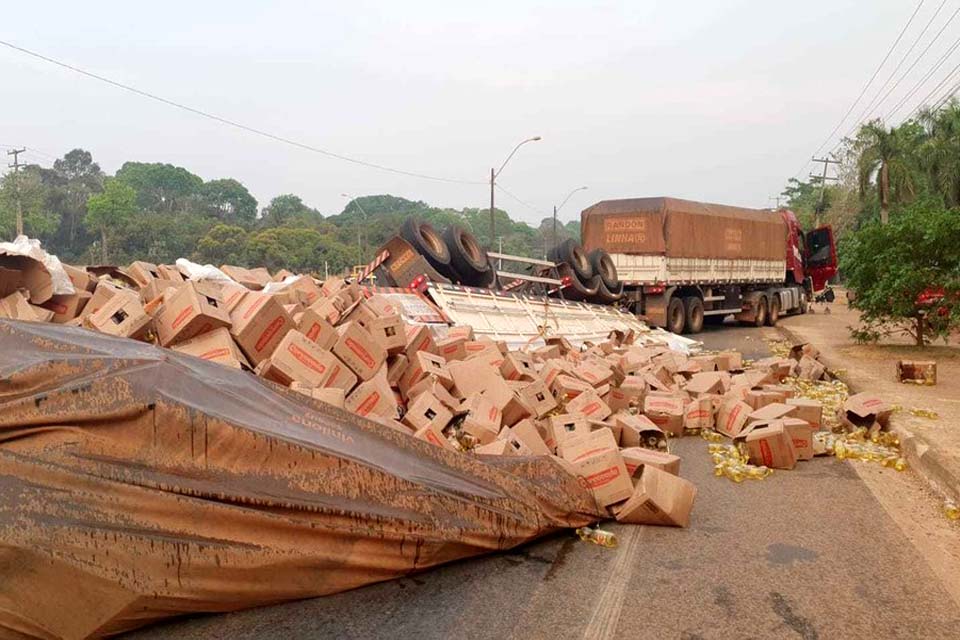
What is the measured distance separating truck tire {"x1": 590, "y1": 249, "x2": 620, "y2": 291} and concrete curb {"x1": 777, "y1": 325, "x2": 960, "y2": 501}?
10905 mm

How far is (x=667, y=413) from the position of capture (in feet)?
26.0

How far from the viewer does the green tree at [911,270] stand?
13148 mm

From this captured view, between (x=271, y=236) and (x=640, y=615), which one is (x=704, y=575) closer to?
(x=640, y=615)

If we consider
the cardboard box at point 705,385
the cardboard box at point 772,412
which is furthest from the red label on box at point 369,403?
the cardboard box at point 705,385

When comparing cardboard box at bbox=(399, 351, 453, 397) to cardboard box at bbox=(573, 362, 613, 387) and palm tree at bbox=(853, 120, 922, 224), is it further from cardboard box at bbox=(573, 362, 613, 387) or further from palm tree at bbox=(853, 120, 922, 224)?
palm tree at bbox=(853, 120, 922, 224)

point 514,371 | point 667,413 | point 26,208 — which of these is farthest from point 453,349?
point 26,208

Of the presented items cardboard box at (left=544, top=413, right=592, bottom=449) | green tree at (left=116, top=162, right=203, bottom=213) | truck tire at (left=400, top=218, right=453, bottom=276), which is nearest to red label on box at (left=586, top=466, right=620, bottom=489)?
cardboard box at (left=544, top=413, right=592, bottom=449)

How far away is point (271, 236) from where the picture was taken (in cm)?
4675

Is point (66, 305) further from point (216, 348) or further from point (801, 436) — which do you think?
point (801, 436)

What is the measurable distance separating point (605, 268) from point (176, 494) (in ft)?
54.8

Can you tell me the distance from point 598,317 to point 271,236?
34.2m

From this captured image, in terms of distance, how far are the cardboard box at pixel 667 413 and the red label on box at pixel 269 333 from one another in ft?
13.4

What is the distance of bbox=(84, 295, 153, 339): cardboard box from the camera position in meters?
5.36

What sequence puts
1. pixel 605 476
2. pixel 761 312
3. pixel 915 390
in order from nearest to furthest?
1. pixel 605 476
2. pixel 915 390
3. pixel 761 312
